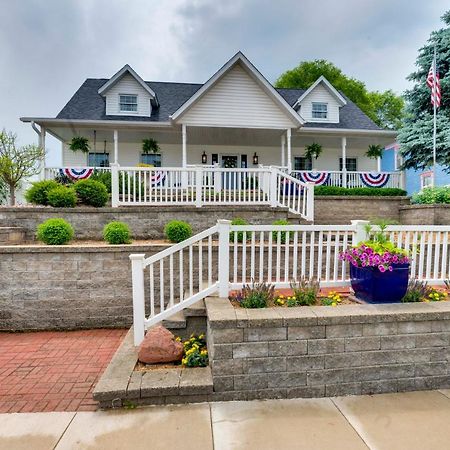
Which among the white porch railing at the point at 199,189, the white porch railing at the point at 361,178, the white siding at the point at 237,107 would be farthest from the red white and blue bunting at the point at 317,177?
the white porch railing at the point at 199,189

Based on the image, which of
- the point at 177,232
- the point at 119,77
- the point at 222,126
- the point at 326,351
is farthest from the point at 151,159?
the point at 326,351

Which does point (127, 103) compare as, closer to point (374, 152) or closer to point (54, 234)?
point (54, 234)

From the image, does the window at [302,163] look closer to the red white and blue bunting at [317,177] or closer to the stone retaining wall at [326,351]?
the red white and blue bunting at [317,177]

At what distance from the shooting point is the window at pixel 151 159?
1429 cm

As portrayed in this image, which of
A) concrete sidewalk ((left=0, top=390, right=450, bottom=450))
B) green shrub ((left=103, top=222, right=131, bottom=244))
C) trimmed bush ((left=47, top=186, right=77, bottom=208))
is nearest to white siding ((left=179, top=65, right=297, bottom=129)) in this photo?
trimmed bush ((left=47, top=186, right=77, bottom=208))

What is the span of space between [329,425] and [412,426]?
692mm

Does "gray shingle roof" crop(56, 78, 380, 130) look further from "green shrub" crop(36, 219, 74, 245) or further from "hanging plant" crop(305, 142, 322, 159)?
"green shrub" crop(36, 219, 74, 245)

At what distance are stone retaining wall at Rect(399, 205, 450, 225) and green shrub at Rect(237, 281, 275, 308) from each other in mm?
6677

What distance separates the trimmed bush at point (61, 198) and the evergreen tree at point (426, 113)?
10.8 meters

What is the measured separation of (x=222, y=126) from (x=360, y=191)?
541cm

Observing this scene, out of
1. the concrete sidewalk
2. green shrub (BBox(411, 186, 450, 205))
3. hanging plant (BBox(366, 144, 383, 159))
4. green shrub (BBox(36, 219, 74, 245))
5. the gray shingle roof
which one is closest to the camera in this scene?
the concrete sidewalk

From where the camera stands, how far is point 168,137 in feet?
44.9

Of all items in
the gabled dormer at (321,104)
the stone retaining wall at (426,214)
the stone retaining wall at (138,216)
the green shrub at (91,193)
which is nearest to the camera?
the stone retaining wall at (138,216)

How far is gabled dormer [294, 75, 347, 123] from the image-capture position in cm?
1438
